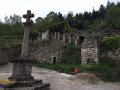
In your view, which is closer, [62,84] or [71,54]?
[62,84]

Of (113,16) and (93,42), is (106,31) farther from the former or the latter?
(113,16)

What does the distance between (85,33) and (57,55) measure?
575 centimetres

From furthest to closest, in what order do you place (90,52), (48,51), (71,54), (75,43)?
(48,51) < (75,43) < (71,54) < (90,52)

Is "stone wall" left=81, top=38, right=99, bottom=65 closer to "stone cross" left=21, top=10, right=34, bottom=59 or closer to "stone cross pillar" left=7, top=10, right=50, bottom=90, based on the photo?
"stone cross pillar" left=7, top=10, right=50, bottom=90

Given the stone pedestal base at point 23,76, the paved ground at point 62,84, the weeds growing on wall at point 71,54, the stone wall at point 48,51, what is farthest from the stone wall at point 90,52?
the stone pedestal base at point 23,76

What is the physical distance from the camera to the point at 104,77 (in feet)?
36.9

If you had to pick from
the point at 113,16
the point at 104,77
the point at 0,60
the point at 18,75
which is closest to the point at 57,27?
the point at 0,60

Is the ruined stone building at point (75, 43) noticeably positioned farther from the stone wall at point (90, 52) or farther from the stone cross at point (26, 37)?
the stone cross at point (26, 37)

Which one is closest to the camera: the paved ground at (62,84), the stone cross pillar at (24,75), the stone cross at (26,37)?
the stone cross pillar at (24,75)

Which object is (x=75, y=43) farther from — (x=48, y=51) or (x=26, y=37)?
(x=26, y=37)

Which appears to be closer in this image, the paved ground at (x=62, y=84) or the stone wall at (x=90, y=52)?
the paved ground at (x=62, y=84)

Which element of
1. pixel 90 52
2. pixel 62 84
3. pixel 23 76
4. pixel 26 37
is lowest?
pixel 62 84

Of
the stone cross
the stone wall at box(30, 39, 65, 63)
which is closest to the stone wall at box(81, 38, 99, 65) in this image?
the stone wall at box(30, 39, 65, 63)

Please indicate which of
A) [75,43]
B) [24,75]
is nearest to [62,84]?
[24,75]
